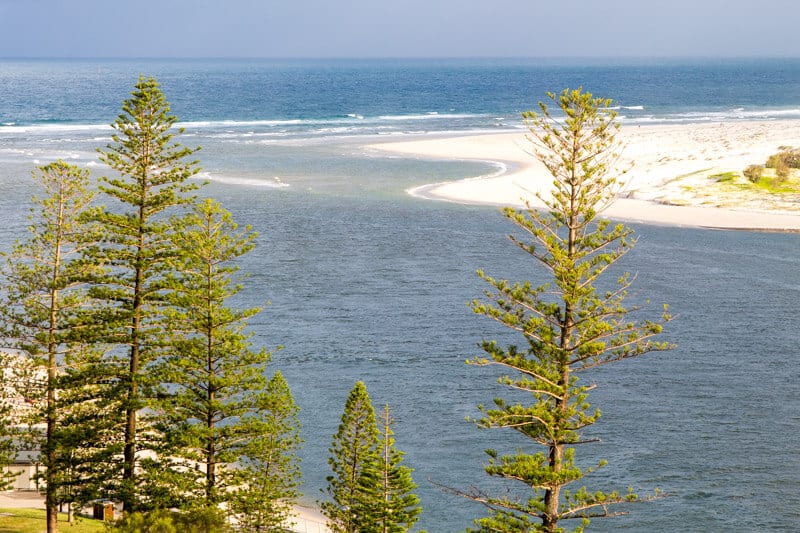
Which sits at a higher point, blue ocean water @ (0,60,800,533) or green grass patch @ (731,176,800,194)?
green grass patch @ (731,176,800,194)

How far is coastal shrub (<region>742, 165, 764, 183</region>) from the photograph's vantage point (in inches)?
3639

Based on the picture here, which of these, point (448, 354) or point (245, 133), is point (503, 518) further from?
point (245, 133)

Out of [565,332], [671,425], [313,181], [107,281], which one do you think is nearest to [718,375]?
[671,425]

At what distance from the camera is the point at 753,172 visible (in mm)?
93500

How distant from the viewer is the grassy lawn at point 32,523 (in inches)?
1254

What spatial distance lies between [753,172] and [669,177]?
747cm

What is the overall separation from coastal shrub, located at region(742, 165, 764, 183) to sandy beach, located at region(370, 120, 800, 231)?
3.48 feet

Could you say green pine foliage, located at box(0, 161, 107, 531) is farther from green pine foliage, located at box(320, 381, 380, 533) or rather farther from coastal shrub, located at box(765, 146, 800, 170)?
coastal shrub, located at box(765, 146, 800, 170)

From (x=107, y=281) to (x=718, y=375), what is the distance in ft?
89.4

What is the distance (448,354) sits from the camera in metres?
48.2

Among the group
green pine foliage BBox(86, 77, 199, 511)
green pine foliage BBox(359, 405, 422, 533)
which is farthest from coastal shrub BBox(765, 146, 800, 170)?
green pine foliage BBox(359, 405, 422, 533)

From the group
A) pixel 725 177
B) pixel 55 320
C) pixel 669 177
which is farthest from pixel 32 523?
pixel 725 177

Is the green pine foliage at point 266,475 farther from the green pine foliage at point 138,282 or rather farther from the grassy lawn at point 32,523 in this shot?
the grassy lawn at point 32,523

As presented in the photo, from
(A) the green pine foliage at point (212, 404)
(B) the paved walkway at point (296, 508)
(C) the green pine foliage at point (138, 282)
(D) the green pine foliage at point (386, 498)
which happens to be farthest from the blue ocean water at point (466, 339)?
(C) the green pine foliage at point (138, 282)
